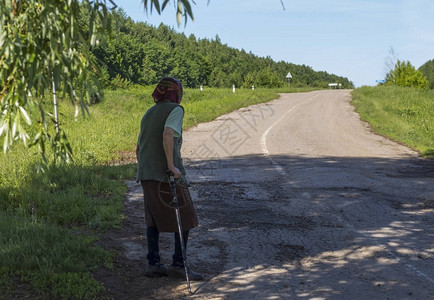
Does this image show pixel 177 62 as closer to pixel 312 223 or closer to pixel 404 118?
pixel 404 118

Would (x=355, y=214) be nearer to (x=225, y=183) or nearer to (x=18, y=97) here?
(x=225, y=183)

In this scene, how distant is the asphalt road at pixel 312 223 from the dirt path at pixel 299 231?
0.05 feet

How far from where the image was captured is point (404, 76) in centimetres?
7281

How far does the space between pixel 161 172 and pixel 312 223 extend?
2.94m

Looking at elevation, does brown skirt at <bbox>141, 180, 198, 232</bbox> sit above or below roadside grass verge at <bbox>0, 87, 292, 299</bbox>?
above

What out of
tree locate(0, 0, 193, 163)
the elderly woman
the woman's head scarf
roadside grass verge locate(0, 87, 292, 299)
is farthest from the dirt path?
tree locate(0, 0, 193, 163)

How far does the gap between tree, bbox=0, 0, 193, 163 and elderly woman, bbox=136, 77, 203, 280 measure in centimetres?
134

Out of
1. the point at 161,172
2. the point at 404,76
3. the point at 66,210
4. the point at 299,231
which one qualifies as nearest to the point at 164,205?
the point at 161,172

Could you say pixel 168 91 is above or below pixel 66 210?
above

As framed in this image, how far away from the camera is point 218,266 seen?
5465 millimetres

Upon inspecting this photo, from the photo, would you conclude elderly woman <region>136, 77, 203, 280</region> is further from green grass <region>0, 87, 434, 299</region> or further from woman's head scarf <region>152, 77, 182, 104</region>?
green grass <region>0, 87, 434, 299</region>

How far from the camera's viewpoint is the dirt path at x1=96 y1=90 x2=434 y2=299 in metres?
4.86

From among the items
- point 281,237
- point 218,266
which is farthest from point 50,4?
point 281,237

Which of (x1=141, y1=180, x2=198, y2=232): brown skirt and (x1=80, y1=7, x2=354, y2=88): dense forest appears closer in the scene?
(x1=141, y1=180, x2=198, y2=232): brown skirt
